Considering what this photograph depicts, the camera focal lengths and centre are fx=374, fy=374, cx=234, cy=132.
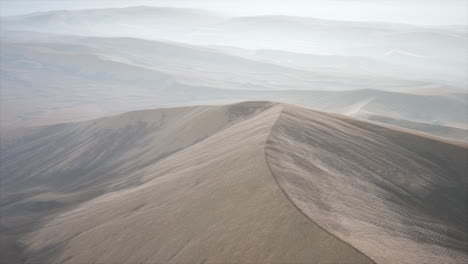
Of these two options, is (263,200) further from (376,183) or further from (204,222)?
(376,183)

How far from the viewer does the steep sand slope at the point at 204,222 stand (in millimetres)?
17469

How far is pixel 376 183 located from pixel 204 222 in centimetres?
1489

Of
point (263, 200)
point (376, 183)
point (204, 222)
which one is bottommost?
point (376, 183)

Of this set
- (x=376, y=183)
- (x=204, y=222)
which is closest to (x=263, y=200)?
(x=204, y=222)

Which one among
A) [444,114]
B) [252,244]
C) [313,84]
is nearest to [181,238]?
[252,244]

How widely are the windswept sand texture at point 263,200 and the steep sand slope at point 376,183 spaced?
13 cm

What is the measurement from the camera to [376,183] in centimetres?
Result: 2950

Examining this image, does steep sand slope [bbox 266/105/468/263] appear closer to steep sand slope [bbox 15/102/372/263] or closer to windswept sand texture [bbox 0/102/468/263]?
windswept sand texture [bbox 0/102/468/263]

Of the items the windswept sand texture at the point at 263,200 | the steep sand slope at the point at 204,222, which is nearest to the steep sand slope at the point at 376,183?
the windswept sand texture at the point at 263,200

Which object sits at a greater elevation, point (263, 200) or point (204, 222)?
point (263, 200)

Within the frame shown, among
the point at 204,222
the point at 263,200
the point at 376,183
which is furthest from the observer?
the point at 376,183

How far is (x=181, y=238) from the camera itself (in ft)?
73.4

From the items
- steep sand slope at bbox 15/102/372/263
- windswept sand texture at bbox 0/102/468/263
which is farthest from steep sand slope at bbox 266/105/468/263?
steep sand slope at bbox 15/102/372/263

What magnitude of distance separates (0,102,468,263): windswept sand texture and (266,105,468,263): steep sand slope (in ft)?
0.42
